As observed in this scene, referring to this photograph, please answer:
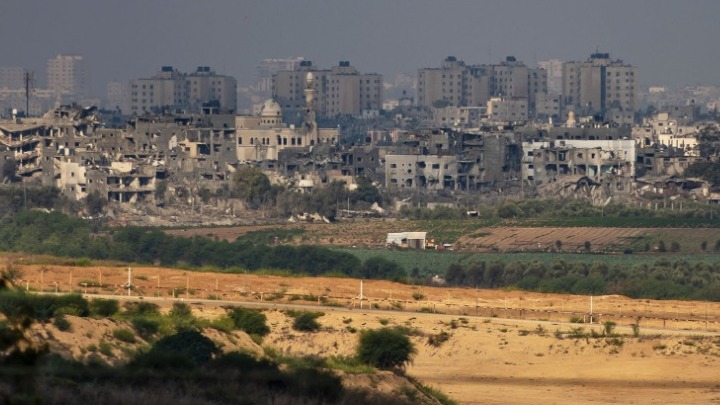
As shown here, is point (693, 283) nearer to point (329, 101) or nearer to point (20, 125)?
point (20, 125)

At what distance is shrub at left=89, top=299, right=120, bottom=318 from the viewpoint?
32250 mm

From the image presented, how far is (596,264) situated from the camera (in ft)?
202

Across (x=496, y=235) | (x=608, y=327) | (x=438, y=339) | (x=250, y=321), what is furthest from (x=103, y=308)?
(x=496, y=235)

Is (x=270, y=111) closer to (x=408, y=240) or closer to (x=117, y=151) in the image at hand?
(x=117, y=151)

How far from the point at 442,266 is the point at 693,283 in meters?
12.6

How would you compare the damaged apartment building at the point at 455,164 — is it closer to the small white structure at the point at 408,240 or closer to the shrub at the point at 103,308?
the small white structure at the point at 408,240

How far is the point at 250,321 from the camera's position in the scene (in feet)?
114

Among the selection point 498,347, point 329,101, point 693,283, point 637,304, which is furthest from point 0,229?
point 329,101

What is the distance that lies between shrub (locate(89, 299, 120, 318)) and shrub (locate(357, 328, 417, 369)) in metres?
3.59

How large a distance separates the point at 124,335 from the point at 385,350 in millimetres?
3932

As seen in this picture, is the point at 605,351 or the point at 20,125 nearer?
the point at 605,351

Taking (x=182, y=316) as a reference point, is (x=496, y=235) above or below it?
below

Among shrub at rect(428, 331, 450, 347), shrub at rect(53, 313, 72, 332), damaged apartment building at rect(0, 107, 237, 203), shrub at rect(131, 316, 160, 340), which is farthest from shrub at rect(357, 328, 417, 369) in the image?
damaged apartment building at rect(0, 107, 237, 203)

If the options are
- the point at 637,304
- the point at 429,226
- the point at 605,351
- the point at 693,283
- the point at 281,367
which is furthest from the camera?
the point at 429,226
